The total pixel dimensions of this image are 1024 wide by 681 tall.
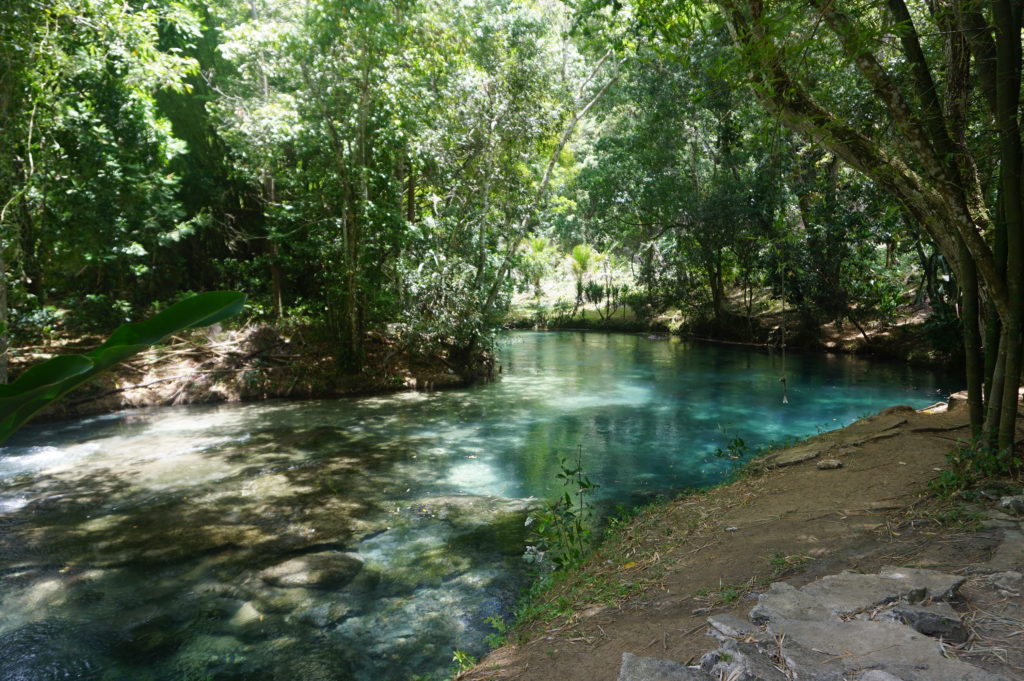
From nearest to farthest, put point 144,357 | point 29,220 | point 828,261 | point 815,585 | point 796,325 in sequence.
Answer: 1. point 815,585
2. point 29,220
3. point 144,357
4. point 828,261
5. point 796,325

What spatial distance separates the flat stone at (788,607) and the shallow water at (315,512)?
1943 millimetres

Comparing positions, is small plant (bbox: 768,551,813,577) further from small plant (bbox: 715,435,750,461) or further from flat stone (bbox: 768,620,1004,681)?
small plant (bbox: 715,435,750,461)

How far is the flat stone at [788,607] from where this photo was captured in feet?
7.64

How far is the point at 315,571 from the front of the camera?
4781 millimetres

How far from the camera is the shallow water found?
3.88 meters

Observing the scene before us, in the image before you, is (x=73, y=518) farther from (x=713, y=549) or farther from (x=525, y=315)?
(x=525, y=315)

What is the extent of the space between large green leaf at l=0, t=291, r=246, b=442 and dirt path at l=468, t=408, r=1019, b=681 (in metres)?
1.99

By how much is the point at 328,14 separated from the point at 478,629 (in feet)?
34.5

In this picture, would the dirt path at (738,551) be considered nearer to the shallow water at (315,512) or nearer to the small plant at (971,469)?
the small plant at (971,469)

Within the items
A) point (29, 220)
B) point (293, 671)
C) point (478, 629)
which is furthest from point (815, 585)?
point (29, 220)

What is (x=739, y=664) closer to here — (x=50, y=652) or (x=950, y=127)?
(x=950, y=127)

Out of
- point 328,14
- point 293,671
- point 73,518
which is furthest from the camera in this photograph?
point 328,14

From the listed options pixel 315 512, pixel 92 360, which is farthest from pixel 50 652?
pixel 92 360

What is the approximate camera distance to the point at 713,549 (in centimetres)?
372
